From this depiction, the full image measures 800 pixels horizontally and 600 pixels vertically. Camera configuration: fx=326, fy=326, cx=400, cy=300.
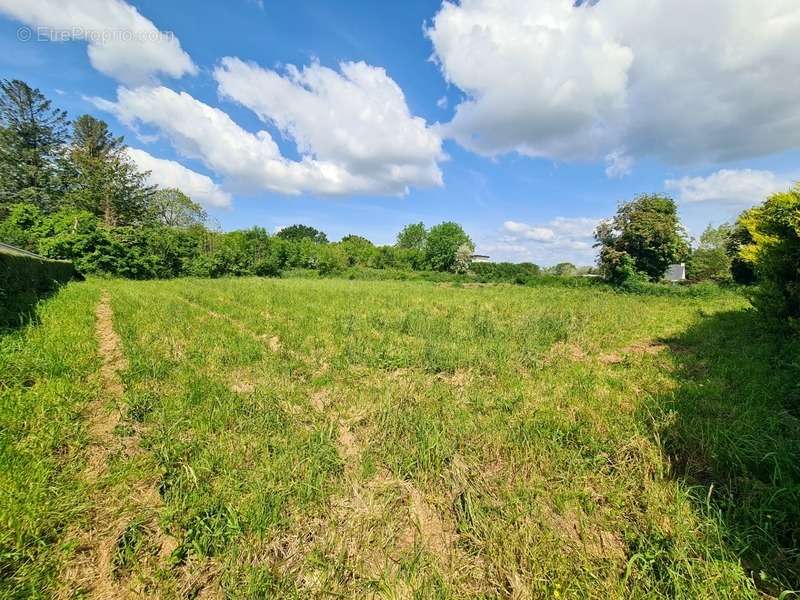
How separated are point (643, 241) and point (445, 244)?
3124 cm

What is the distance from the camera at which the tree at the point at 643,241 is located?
22.0 m

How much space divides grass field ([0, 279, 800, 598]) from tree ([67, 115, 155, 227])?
1554 inches

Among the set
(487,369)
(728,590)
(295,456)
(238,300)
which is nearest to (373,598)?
(295,456)

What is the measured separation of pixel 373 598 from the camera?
6.59ft

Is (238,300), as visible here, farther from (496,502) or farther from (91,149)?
(91,149)

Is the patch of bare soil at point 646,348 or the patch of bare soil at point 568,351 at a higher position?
the patch of bare soil at point 646,348

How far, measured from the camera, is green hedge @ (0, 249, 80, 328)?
6.56 meters

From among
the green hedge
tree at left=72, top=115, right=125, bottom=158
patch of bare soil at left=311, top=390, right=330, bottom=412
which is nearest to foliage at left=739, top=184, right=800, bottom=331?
patch of bare soil at left=311, top=390, right=330, bottom=412

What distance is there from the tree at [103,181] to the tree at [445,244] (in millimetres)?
37813

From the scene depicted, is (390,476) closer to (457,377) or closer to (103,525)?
(103,525)

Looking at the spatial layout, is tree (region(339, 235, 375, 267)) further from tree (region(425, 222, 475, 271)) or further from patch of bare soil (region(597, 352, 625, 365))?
patch of bare soil (region(597, 352, 625, 365))

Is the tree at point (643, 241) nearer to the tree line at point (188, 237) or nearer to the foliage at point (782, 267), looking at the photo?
the tree line at point (188, 237)

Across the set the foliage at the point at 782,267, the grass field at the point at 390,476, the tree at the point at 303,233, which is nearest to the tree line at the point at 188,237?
the foliage at the point at 782,267

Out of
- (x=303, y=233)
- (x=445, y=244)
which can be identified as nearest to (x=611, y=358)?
(x=445, y=244)
